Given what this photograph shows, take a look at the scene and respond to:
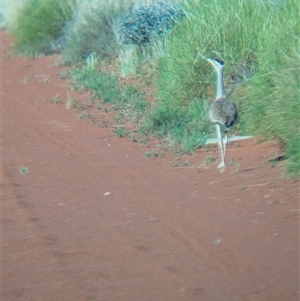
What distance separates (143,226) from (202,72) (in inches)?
213

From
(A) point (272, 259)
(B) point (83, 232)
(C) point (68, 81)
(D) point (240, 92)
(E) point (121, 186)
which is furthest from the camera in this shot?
(C) point (68, 81)

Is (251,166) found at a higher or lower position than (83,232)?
lower

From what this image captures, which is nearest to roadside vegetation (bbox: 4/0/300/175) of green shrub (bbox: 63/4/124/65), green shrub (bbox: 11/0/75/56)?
green shrub (bbox: 63/4/124/65)

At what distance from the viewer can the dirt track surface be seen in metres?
5.57

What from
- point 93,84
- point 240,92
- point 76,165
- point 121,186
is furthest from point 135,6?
point 121,186

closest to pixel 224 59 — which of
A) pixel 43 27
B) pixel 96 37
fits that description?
pixel 96 37

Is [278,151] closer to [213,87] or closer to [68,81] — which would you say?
[213,87]

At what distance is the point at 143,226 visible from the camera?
7.05 meters

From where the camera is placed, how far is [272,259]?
584cm

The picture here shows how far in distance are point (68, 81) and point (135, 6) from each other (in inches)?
122

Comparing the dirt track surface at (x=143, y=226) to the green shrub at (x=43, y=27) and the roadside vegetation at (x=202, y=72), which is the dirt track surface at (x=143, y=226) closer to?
the roadside vegetation at (x=202, y=72)

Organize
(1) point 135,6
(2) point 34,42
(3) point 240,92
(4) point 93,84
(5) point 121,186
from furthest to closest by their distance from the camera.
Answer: (2) point 34,42, (1) point 135,6, (4) point 93,84, (3) point 240,92, (5) point 121,186

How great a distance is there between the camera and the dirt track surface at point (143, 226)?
5.57 metres

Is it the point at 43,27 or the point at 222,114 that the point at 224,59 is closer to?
the point at 222,114
